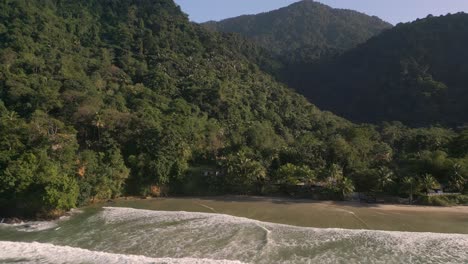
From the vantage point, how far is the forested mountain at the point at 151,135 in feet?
139

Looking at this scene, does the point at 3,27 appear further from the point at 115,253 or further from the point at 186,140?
the point at 115,253

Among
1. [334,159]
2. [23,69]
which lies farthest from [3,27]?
[334,159]

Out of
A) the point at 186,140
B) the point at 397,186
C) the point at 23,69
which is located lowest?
the point at 397,186

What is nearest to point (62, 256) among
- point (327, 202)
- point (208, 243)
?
point (208, 243)

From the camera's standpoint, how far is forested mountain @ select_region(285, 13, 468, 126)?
318ft

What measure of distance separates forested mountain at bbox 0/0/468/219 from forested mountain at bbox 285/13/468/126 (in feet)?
69.3

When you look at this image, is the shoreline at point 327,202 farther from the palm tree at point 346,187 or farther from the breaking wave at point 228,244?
the breaking wave at point 228,244

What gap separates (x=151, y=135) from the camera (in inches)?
1997

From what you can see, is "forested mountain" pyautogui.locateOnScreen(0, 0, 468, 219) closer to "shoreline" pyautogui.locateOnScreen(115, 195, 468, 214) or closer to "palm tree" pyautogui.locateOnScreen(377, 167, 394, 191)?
"palm tree" pyautogui.locateOnScreen(377, 167, 394, 191)

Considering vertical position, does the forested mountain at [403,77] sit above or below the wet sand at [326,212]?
above

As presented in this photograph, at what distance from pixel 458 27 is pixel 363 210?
99.4 m

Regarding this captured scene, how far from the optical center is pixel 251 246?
27.9 metres

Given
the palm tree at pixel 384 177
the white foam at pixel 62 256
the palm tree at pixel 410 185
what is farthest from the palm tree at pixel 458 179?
the white foam at pixel 62 256

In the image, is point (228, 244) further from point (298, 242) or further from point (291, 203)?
point (291, 203)
